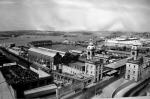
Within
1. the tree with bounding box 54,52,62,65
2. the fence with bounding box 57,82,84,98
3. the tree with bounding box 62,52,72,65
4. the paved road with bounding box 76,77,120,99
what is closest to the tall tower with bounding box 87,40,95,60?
the paved road with bounding box 76,77,120,99

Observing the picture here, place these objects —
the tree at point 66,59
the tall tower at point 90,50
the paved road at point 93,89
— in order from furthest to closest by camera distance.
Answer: the tree at point 66,59
the tall tower at point 90,50
the paved road at point 93,89

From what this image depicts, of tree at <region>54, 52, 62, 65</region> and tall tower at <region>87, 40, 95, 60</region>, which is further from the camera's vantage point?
tree at <region>54, 52, 62, 65</region>

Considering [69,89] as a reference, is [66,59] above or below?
above

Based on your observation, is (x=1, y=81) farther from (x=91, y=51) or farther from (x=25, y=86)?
(x=91, y=51)

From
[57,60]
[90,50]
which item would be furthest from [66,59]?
[90,50]

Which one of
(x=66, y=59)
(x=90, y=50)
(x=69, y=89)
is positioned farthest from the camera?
(x=66, y=59)

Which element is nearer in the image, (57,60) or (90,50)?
(90,50)

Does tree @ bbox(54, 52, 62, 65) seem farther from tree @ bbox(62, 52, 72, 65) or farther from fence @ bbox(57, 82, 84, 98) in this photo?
fence @ bbox(57, 82, 84, 98)

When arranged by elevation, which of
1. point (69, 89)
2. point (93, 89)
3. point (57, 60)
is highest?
point (57, 60)

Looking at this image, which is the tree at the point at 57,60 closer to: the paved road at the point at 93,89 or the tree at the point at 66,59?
the tree at the point at 66,59

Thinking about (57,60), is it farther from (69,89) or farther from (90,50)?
(69,89)

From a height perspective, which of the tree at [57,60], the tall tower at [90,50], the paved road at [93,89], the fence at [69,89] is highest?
the tall tower at [90,50]

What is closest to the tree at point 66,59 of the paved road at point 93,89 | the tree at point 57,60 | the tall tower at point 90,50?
the tree at point 57,60
